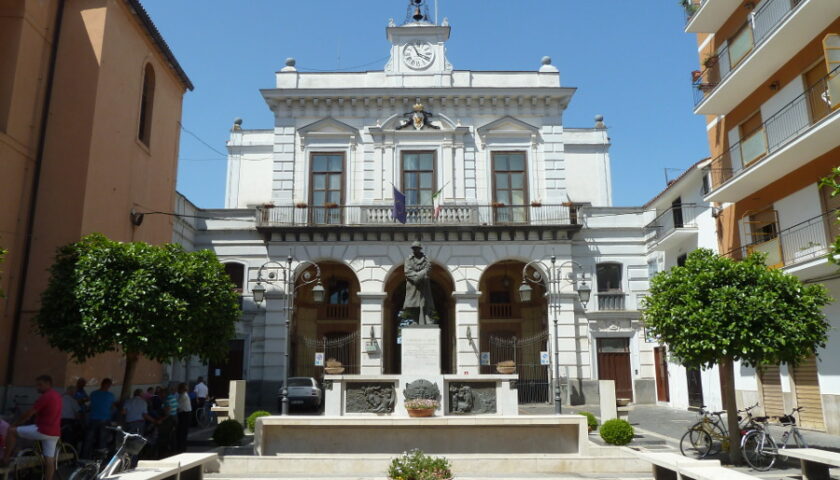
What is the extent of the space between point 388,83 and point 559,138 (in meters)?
7.95

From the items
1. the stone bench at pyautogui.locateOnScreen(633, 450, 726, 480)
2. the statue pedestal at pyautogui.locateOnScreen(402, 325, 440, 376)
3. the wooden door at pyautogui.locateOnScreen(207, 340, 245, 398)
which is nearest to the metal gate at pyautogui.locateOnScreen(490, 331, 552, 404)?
the statue pedestal at pyautogui.locateOnScreen(402, 325, 440, 376)

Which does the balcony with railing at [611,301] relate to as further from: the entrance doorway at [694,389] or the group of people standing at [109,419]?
the group of people standing at [109,419]

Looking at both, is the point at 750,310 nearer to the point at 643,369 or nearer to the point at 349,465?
the point at 349,465

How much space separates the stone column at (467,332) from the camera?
2558 centimetres

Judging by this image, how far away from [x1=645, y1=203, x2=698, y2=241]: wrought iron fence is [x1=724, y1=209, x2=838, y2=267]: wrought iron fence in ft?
17.7

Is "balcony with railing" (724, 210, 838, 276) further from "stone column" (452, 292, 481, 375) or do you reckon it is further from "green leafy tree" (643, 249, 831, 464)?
"stone column" (452, 292, 481, 375)

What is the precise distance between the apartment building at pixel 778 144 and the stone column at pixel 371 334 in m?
12.9

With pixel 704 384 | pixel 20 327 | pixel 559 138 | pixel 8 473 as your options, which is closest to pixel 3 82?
pixel 20 327

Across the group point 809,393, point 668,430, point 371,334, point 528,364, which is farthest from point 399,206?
point 809,393

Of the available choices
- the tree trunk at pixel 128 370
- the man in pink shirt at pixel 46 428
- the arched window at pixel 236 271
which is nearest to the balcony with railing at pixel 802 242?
the tree trunk at pixel 128 370

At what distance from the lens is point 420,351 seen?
15102 millimetres

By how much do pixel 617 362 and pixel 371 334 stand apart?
10287 millimetres

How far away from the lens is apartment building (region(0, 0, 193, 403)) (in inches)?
598

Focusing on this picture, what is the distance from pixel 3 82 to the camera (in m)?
15.4
